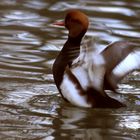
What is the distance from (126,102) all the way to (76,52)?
70 centimetres

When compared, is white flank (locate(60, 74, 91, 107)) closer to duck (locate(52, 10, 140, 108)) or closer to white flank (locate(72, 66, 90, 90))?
duck (locate(52, 10, 140, 108))

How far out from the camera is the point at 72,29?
641 centimetres

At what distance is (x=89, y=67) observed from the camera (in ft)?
19.3

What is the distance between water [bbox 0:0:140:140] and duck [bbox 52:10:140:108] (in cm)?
17

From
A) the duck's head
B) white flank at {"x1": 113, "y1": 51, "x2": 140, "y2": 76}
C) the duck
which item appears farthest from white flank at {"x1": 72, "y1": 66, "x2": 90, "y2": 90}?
the duck's head

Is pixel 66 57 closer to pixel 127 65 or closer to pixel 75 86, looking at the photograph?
pixel 75 86

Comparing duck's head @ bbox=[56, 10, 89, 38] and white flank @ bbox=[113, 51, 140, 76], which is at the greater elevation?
duck's head @ bbox=[56, 10, 89, 38]

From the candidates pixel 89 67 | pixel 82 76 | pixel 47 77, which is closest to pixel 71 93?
pixel 82 76

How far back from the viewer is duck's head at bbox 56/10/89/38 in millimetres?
6344

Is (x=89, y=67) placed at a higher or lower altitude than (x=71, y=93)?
higher

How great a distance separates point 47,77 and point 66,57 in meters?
1.03

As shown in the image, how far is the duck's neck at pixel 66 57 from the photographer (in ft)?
20.7

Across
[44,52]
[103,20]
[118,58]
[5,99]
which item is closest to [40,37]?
[44,52]

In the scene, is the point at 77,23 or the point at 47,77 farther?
the point at 47,77
